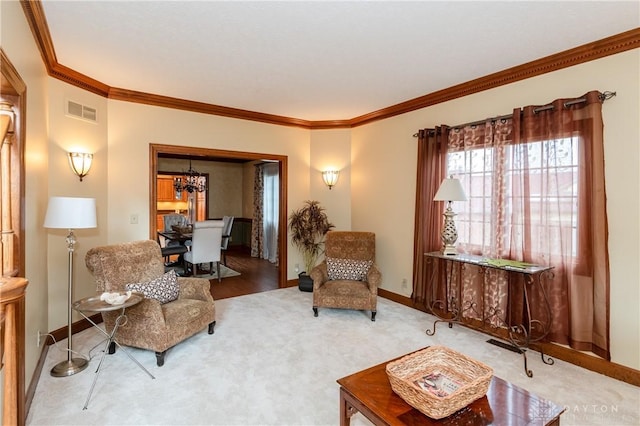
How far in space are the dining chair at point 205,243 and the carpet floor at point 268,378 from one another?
1.95m

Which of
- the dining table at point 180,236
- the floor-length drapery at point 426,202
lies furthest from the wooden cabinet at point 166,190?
the floor-length drapery at point 426,202

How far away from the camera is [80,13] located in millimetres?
2395

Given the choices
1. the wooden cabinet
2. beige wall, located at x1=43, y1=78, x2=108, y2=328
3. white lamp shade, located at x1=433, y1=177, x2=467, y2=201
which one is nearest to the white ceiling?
beige wall, located at x1=43, y1=78, x2=108, y2=328

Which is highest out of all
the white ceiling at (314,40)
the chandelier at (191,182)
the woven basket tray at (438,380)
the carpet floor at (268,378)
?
the white ceiling at (314,40)

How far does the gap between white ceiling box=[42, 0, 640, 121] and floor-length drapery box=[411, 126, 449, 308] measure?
617mm

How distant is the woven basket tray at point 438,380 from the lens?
1498 millimetres

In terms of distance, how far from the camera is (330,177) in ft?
17.9

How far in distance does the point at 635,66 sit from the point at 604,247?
146 centimetres

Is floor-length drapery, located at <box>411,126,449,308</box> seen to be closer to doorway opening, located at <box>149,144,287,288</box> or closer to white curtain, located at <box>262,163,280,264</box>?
doorway opening, located at <box>149,144,287,288</box>

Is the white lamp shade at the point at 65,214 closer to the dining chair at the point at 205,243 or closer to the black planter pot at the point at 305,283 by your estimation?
the dining chair at the point at 205,243

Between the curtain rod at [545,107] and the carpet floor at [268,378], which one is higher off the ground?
the curtain rod at [545,107]

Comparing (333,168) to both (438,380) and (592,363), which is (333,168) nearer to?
(592,363)

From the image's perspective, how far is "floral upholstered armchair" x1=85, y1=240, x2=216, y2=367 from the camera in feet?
9.23

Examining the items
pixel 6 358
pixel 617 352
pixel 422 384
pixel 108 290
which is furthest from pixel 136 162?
pixel 617 352
